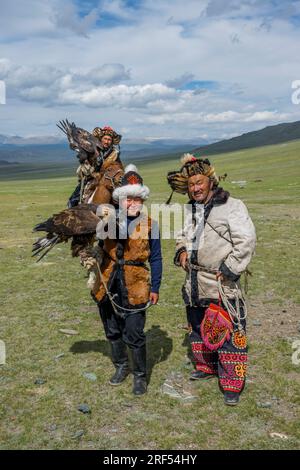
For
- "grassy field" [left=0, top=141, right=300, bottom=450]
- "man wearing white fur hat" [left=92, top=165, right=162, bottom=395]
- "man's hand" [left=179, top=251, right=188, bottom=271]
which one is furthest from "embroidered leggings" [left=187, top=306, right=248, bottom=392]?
"man wearing white fur hat" [left=92, top=165, right=162, bottom=395]

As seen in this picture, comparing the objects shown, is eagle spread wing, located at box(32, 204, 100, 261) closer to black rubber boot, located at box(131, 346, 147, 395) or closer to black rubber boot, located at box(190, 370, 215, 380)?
black rubber boot, located at box(131, 346, 147, 395)

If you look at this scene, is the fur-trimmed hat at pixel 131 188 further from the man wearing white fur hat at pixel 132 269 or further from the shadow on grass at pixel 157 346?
the shadow on grass at pixel 157 346

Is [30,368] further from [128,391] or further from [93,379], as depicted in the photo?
[128,391]

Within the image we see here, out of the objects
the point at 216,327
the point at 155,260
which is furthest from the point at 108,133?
the point at 216,327

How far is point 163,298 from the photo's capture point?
1070 cm

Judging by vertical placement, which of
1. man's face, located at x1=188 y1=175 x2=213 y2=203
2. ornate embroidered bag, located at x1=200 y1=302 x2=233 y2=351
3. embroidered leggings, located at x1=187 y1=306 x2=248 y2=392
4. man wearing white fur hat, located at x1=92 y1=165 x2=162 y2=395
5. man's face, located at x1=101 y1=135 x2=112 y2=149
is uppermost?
man's face, located at x1=101 y1=135 x2=112 y2=149

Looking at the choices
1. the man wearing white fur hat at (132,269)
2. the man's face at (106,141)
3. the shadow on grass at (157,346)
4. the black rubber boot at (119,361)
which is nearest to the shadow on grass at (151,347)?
the shadow on grass at (157,346)

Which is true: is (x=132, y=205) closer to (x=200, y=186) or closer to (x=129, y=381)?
(x=200, y=186)

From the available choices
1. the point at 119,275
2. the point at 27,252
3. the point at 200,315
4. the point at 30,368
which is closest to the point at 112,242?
the point at 119,275

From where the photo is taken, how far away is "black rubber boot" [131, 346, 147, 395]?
6301mm

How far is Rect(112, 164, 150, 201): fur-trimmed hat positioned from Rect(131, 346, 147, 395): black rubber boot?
2.19 m

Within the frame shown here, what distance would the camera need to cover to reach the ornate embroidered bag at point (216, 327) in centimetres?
608
